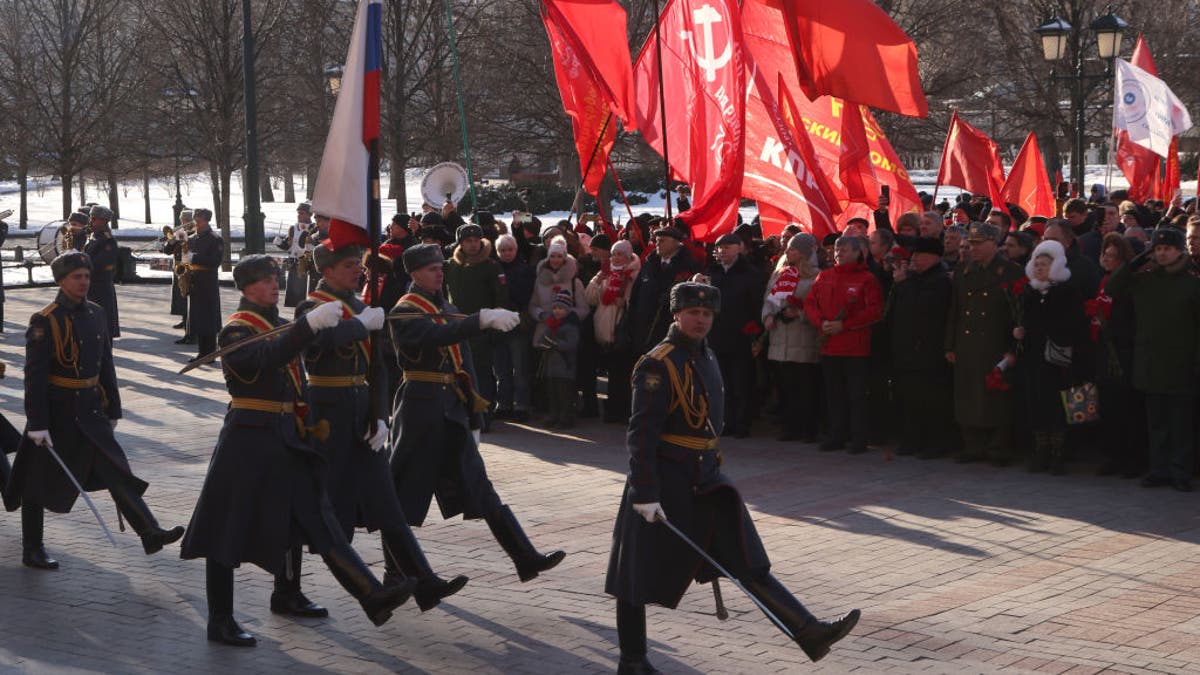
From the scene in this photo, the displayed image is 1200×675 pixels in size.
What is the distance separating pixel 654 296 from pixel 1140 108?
24.2ft

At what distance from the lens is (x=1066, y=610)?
796 centimetres

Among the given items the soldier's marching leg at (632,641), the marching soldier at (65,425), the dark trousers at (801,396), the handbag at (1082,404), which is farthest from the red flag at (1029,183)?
the soldier's marching leg at (632,641)

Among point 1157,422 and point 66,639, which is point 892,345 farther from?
point 66,639

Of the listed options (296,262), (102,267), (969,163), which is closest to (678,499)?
(969,163)

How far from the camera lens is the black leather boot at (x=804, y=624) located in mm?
6688

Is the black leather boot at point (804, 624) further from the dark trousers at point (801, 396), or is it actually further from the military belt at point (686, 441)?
the dark trousers at point (801, 396)

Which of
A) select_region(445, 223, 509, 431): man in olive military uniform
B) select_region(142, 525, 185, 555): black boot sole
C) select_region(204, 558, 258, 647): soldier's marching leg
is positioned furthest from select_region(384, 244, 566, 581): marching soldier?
select_region(445, 223, 509, 431): man in olive military uniform

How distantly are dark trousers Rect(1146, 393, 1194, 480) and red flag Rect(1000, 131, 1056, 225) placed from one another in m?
7.89

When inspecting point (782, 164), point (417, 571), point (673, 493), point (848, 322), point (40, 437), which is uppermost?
point (782, 164)

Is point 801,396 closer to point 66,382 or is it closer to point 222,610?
point 66,382

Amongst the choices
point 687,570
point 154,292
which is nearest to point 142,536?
point 687,570

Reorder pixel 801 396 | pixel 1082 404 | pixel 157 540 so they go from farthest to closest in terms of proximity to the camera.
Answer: pixel 801 396
pixel 1082 404
pixel 157 540

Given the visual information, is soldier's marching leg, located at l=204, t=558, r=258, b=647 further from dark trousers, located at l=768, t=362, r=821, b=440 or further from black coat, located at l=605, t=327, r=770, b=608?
dark trousers, located at l=768, t=362, r=821, b=440

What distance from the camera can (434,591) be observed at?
7859 mm
